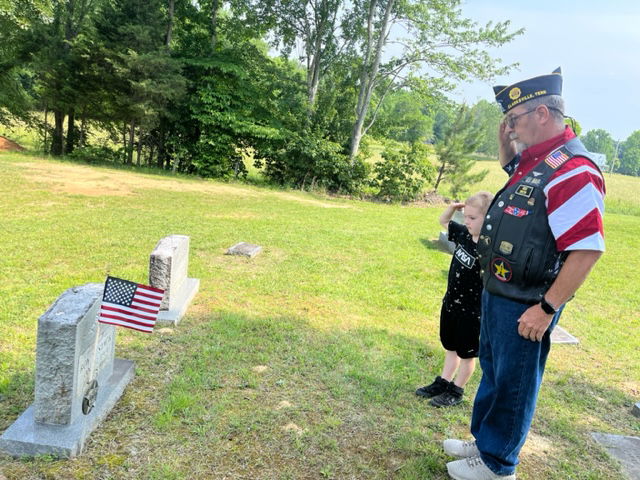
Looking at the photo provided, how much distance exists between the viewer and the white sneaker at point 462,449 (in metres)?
2.75

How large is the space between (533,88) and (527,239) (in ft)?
2.49

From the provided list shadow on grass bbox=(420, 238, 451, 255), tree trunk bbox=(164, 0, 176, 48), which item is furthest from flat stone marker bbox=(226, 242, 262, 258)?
tree trunk bbox=(164, 0, 176, 48)

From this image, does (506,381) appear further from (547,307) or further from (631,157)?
(631,157)

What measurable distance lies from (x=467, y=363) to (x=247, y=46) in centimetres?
1901

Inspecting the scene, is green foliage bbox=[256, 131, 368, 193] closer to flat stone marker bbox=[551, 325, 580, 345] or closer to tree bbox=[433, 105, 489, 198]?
tree bbox=[433, 105, 489, 198]

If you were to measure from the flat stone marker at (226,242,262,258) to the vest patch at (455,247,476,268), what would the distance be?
455cm

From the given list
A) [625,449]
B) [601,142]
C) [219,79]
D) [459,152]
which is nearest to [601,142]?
[601,142]

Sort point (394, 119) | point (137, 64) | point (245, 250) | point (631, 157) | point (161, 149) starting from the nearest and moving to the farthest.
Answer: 1. point (245, 250)
2. point (137, 64)
3. point (161, 149)
4. point (394, 119)
5. point (631, 157)

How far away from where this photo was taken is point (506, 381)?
2234mm

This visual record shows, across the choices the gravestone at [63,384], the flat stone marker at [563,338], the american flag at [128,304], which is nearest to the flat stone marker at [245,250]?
the american flag at [128,304]

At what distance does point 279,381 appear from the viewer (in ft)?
11.6

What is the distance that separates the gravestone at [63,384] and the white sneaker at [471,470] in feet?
7.30

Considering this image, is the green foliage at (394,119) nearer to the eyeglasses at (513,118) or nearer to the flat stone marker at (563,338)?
the flat stone marker at (563,338)

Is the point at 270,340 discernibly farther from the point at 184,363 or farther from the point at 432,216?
the point at 432,216
